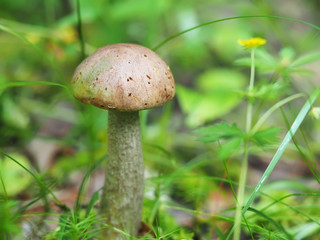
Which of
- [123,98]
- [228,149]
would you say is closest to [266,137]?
[228,149]

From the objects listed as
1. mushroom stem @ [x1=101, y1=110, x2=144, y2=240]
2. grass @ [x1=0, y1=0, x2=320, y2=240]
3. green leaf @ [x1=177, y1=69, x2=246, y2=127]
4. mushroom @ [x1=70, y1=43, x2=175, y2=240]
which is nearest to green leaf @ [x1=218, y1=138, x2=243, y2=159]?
grass @ [x1=0, y1=0, x2=320, y2=240]

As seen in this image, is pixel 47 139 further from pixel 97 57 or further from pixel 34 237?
pixel 97 57

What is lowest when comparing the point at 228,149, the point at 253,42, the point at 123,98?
the point at 228,149

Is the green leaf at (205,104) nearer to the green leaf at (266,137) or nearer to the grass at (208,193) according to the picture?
the grass at (208,193)

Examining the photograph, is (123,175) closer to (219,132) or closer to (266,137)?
(219,132)

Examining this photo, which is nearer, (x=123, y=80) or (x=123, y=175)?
(x=123, y=80)

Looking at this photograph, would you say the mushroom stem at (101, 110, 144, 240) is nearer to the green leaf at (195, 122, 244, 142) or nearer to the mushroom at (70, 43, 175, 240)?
the mushroom at (70, 43, 175, 240)

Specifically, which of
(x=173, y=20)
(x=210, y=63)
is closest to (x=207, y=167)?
(x=210, y=63)
